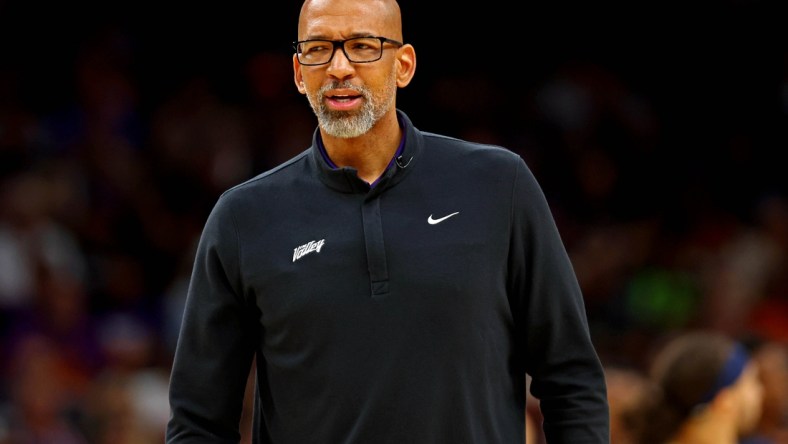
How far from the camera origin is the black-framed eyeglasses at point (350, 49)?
3092mm

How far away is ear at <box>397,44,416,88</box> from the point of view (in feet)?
10.5

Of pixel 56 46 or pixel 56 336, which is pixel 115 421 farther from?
pixel 56 46

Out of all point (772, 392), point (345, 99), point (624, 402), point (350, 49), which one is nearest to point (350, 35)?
point (350, 49)

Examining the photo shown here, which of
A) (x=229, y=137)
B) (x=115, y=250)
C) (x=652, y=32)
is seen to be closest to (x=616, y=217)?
(x=652, y=32)

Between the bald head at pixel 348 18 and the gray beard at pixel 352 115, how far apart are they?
0.12 m

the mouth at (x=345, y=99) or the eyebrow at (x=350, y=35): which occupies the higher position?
the eyebrow at (x=350, y=35)

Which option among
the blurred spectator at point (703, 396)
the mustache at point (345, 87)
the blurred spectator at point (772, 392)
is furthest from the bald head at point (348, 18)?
the blurred spectator at point (772, 392)

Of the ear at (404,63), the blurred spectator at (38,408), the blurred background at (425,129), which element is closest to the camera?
the ear at (404,63)

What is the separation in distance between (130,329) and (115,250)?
32.5 inches

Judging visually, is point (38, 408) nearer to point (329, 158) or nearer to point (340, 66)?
point (329, 158)

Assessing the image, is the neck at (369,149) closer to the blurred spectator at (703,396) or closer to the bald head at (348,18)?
the bald head at (348,18)

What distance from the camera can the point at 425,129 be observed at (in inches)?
408

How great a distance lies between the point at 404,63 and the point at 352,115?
0.20m

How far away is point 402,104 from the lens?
407 inches
